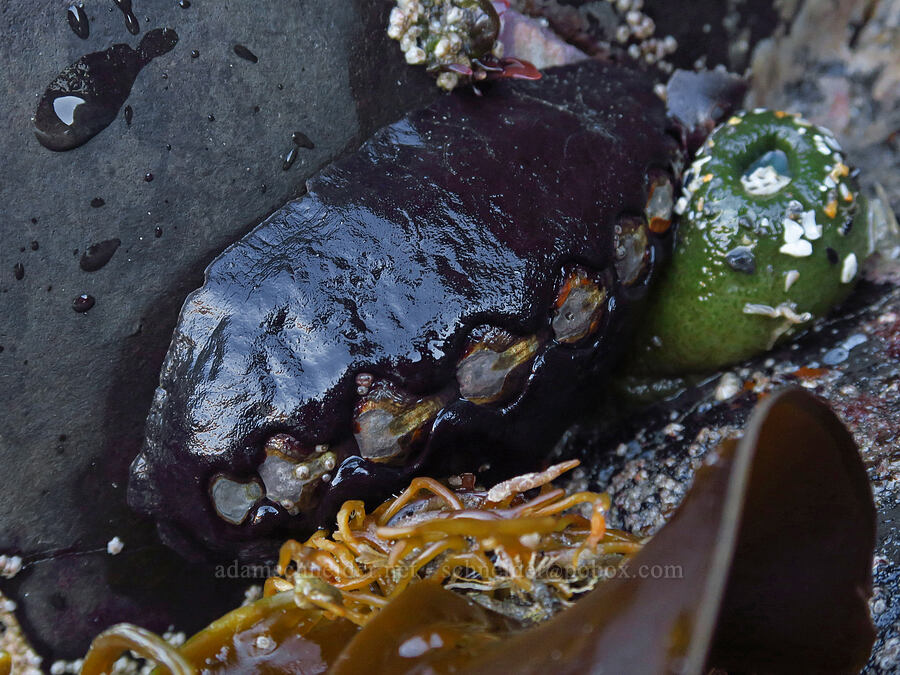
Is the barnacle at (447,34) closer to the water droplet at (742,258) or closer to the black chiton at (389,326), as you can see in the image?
the black chiton at (389,326)

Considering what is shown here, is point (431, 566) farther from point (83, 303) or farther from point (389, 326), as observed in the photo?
point (83, 303)

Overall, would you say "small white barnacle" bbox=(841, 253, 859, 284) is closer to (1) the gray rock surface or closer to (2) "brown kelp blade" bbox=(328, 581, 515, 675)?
(1) the gray rock surface

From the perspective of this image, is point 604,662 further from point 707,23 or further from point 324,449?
point 707,23

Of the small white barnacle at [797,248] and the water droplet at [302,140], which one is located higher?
the water droplet at [302,140]

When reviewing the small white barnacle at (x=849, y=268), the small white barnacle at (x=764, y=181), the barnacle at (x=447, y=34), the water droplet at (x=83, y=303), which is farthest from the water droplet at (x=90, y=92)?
the small white barnacle at (x=849, y=268)

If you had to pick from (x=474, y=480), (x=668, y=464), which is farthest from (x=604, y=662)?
(x=668, y=464)

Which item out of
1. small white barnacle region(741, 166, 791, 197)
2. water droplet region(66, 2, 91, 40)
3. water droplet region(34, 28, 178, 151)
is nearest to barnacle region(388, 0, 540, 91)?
water droplet region(34, 28, 178, 151)
